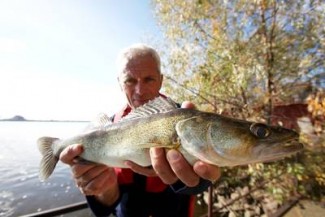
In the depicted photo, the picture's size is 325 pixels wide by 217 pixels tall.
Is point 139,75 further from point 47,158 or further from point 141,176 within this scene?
point 47,158

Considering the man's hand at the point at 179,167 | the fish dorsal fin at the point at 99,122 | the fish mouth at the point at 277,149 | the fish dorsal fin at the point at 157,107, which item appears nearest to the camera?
the fish mouth at the point at 277,149

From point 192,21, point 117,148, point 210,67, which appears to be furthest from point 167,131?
point 192,21

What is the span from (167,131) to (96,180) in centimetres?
99

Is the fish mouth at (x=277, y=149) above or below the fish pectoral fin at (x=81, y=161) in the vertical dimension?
above

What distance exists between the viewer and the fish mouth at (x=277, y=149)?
1636mm

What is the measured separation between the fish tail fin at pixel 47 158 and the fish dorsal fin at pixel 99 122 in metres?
0.48

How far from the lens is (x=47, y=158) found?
2906 mm

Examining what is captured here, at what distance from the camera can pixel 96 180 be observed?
2518 mm

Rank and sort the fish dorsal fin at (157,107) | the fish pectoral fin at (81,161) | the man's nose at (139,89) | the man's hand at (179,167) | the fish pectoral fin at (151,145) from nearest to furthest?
the man's hand at (179,167), the fish pectoral fin at (151,145), the fish dorsal fin at (157,107), the fish pectoral fin at (81,161), the man's nose at (139,89)

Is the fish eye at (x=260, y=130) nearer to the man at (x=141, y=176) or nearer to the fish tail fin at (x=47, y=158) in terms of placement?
the man at (x=141, y=176)

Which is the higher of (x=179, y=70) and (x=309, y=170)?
(x=179, y=70)

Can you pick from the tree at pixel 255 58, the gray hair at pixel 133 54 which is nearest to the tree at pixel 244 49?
the tree at pixel 255 58

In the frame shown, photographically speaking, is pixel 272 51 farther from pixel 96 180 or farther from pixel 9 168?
pixel 9 168

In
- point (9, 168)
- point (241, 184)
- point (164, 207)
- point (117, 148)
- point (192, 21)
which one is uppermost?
point (192, 21)
